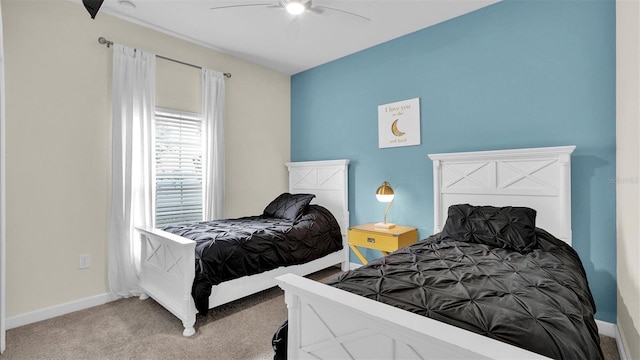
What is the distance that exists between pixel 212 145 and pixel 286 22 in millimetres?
1542

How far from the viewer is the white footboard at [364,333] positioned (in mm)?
860

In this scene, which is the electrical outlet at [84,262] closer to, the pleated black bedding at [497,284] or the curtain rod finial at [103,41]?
the curtain rod finial at [103,41]

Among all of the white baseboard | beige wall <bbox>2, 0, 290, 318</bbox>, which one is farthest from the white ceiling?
the white baseboard

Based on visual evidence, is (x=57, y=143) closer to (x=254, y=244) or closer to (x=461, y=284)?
(x=254, y=244)

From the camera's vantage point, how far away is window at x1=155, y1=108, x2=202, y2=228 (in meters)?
3.20

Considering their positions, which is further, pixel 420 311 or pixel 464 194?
pixel 464 194

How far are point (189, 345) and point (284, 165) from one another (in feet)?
8.95

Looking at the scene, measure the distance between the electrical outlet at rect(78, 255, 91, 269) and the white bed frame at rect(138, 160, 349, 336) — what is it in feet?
1.40

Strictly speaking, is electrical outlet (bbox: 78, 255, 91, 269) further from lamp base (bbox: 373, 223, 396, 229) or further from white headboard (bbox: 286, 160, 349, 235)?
lamp base (bbox: 373, 223, 396, 229)

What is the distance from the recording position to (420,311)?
1.16m

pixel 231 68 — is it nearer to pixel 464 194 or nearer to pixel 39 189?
pixel 39 189

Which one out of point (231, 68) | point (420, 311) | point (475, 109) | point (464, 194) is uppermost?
point (231, 68)

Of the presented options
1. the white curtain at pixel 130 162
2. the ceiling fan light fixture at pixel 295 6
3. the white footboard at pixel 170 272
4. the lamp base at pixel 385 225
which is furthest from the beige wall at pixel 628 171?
the white curtain at pixel 130 162

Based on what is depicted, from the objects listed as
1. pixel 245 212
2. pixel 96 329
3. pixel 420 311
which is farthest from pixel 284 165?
pixel 420 311
